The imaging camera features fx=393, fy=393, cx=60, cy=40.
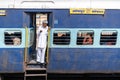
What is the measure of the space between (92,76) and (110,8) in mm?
2615

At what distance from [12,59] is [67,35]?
2.02 metres

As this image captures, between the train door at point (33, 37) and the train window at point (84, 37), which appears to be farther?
the train door at point (33, 37)

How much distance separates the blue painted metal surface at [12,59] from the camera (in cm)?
1317

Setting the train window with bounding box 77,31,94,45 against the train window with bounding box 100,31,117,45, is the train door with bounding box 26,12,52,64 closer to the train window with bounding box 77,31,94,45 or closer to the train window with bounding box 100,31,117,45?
the train window with bounding box 77,31,94,45

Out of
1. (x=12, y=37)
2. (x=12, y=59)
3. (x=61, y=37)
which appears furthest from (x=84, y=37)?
(x=12, y=59)

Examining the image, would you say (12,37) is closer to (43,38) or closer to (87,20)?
(43,38)

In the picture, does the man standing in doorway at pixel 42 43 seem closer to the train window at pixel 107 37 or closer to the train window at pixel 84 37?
the train window at pixel 84 37

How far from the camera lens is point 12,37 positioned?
43.4 ft

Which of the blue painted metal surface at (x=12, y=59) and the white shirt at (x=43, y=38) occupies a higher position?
the white shirt at (x=43, y=38)

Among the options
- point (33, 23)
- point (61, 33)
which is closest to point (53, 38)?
point (61, 33)

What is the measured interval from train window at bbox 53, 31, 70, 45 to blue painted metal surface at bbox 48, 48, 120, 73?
238 mm

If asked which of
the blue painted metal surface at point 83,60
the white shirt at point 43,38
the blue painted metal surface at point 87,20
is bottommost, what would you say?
the blue painted metal surface at point 83,60

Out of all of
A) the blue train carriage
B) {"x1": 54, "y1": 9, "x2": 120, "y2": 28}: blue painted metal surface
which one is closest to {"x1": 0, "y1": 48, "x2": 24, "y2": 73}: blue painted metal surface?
the blue train carriage

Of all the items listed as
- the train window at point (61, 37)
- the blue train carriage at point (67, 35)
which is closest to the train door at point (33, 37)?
the blue train carriage at point (67, 35)
